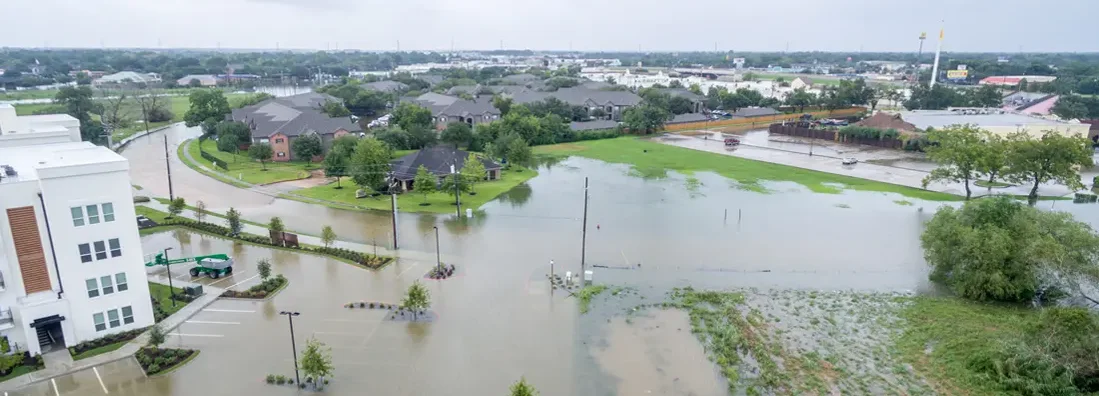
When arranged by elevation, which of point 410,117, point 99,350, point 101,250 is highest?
point 410,117

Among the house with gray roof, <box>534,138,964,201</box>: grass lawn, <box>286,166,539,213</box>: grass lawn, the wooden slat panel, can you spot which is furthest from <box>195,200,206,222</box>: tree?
<box>534,138,964,201</box>: grass lawn

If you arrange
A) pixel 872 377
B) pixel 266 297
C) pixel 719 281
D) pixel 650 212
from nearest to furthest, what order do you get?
pixel 872 377 < pixel 266 297 < pixel 719 281 < pixel 650 212

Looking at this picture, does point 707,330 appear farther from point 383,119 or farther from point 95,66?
point 95,66

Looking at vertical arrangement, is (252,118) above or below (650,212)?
above

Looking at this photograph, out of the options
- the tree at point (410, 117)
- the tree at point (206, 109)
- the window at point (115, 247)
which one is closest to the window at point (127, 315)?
the window at point (115, 247)

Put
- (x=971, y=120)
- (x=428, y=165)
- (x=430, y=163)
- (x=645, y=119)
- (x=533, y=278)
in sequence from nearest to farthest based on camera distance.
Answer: (x=533, y=278)
(x=428, y=165)
(x=430, y=163)
(x=971, y=120)
(x=645, y=119)

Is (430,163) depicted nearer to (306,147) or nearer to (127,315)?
(306,147)

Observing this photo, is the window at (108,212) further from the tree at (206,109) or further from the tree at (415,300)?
the tree at (206,109)

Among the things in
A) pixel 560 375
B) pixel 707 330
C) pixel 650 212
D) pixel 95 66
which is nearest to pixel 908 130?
pixel 650 212

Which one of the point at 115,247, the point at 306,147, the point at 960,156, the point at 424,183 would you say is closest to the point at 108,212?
the point at 115,247
